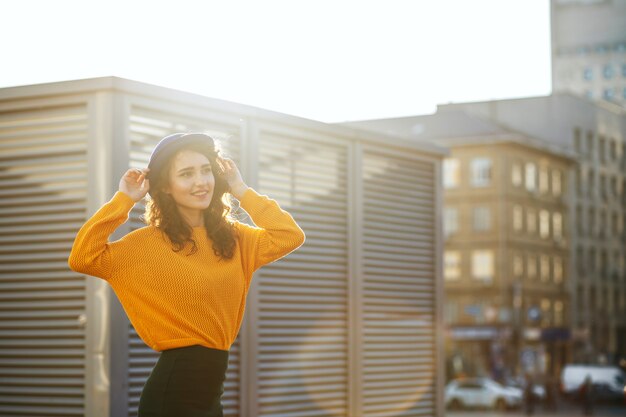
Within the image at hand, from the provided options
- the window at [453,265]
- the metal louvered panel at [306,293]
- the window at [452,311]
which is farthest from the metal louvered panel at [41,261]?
the window at [453,265]

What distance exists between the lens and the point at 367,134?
39.8 feet

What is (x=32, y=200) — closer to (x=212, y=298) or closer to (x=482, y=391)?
(x=212, y=298)

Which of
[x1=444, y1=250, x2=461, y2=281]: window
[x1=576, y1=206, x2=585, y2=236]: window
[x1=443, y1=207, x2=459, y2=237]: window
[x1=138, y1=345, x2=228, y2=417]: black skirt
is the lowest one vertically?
[x1=138, y1=345, x2=228, y2=417]: black skirt

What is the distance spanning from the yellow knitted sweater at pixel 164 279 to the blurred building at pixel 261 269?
450 centimetres

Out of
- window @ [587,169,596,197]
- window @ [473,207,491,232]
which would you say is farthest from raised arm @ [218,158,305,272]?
window @ [587,169,596,197]

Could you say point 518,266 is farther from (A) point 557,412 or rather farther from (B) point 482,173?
(A) point 557,412

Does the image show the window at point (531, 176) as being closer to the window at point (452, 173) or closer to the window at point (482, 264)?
the window at point (452, 173)

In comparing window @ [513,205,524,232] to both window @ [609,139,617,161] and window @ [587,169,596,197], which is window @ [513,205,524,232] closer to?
window @ [587,169,596,197]

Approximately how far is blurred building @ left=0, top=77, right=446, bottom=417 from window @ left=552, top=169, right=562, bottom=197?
193ft

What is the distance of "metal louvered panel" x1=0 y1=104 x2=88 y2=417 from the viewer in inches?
364

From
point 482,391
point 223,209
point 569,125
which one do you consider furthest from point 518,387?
point 223,209

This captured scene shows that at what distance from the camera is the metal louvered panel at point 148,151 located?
29.8 ft

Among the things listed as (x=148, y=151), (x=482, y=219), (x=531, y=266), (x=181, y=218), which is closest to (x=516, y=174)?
(x=482, y=219)

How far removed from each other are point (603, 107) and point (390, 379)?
71.1m
